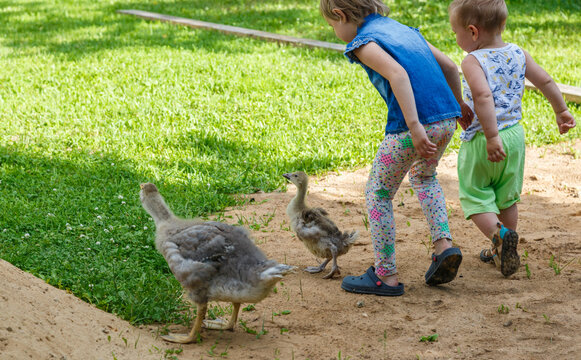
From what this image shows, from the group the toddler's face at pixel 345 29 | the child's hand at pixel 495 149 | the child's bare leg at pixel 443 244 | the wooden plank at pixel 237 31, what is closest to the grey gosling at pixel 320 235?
the child's bare leg at pixel 443 244

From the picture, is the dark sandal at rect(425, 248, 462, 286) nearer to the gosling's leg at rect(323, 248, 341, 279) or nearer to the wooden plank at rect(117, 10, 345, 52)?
the gosling's leg at rect(323, 248, 341, 279)

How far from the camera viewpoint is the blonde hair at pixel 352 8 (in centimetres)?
437

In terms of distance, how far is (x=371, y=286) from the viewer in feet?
15.7

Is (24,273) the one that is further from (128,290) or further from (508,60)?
(508,60)

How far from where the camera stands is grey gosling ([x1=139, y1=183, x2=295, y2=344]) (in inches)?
155

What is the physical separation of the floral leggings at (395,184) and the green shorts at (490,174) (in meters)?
0.31

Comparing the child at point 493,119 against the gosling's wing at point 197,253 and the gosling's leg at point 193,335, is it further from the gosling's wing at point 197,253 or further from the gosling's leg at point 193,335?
the gosling's leg at point 193,335

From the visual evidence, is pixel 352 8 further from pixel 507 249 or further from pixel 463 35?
pixel 507 249

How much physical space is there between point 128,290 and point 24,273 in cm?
73

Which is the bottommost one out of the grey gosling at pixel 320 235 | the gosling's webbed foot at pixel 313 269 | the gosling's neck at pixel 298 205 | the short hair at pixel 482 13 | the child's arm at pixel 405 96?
the gosling's webbed foot at pixel 313 269

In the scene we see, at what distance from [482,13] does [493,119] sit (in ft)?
2.57

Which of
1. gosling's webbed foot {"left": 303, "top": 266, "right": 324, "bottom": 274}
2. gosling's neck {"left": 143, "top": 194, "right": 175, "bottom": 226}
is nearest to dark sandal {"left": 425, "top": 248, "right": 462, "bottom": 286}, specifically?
gosling's webbed foot {"left": 303, "top": 266, "right": 324, "bottom": 274}

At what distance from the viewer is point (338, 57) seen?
40.1 feet

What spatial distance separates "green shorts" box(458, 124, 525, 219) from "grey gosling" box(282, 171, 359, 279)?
0.98 m
